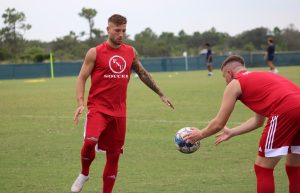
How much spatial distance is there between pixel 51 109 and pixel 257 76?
49.4 ft

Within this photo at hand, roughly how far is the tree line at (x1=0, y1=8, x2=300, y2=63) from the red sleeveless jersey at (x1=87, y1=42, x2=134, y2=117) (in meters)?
56.7

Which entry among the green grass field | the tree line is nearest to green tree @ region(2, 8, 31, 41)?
the tree line

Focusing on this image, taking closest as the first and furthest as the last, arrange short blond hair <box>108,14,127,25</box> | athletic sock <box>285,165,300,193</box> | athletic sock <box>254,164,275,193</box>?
athletic sock <box>254,164,275,193</box> < athletic sock <box>285,165,300,193</box> < short blond hair <box>108,14,127,25</box>

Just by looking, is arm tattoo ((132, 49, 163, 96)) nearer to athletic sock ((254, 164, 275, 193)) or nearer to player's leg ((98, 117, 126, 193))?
player's leg ((98, 117, 126, 193))

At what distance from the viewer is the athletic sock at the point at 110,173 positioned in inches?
317

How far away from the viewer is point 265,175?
622cm

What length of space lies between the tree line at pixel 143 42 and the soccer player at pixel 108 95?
56.7 m

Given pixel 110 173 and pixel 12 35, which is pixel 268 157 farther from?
pixel 12 35

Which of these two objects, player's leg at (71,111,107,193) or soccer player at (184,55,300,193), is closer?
soccer player at (184,55,300,193)

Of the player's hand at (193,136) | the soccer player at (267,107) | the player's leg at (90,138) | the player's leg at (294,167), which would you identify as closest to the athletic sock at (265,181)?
the soccer player at (267,107)

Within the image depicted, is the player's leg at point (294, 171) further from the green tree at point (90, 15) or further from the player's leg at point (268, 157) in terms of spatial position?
the green tree at point (90, 15)

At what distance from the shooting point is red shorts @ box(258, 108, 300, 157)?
6043 millimetres

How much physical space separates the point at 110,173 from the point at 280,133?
2.88 meters

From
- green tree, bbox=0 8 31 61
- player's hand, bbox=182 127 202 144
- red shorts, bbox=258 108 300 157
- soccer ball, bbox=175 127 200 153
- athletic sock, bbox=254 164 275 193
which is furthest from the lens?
green tree, bbox=0 8 31 61
